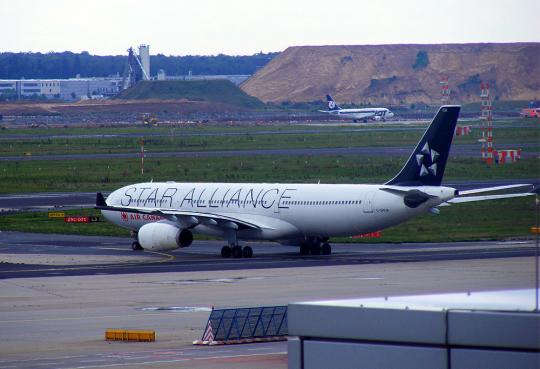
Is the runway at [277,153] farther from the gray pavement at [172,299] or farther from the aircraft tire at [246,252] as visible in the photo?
the gray pavement at [172,299]

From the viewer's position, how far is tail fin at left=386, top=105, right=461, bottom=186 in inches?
2227

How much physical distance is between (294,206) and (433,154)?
26.0 ft

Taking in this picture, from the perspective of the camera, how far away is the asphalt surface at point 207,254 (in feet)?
184

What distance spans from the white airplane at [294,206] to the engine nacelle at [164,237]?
0.05 metres

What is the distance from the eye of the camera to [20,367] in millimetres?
30016

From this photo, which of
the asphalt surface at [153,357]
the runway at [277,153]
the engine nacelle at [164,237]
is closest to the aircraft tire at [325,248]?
the engine nacelle at [164,237]

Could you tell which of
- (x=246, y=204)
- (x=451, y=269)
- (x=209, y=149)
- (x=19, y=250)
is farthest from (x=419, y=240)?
(x=209, y=149)

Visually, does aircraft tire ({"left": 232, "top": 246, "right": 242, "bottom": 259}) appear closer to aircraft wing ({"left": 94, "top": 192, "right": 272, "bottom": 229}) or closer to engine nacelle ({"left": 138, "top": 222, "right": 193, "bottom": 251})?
aircraft wing ({"left": 94, "top": 192, "right": 272, "bottom": 229})

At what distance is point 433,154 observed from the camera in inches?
2237

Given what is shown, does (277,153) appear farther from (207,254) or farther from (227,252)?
(227,252)

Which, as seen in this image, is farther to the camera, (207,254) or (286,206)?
(207,254)

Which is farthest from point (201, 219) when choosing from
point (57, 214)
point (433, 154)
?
point (57, 214)

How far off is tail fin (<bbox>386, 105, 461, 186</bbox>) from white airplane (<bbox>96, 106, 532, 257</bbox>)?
5 centimetres

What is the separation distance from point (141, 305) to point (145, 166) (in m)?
82.5
